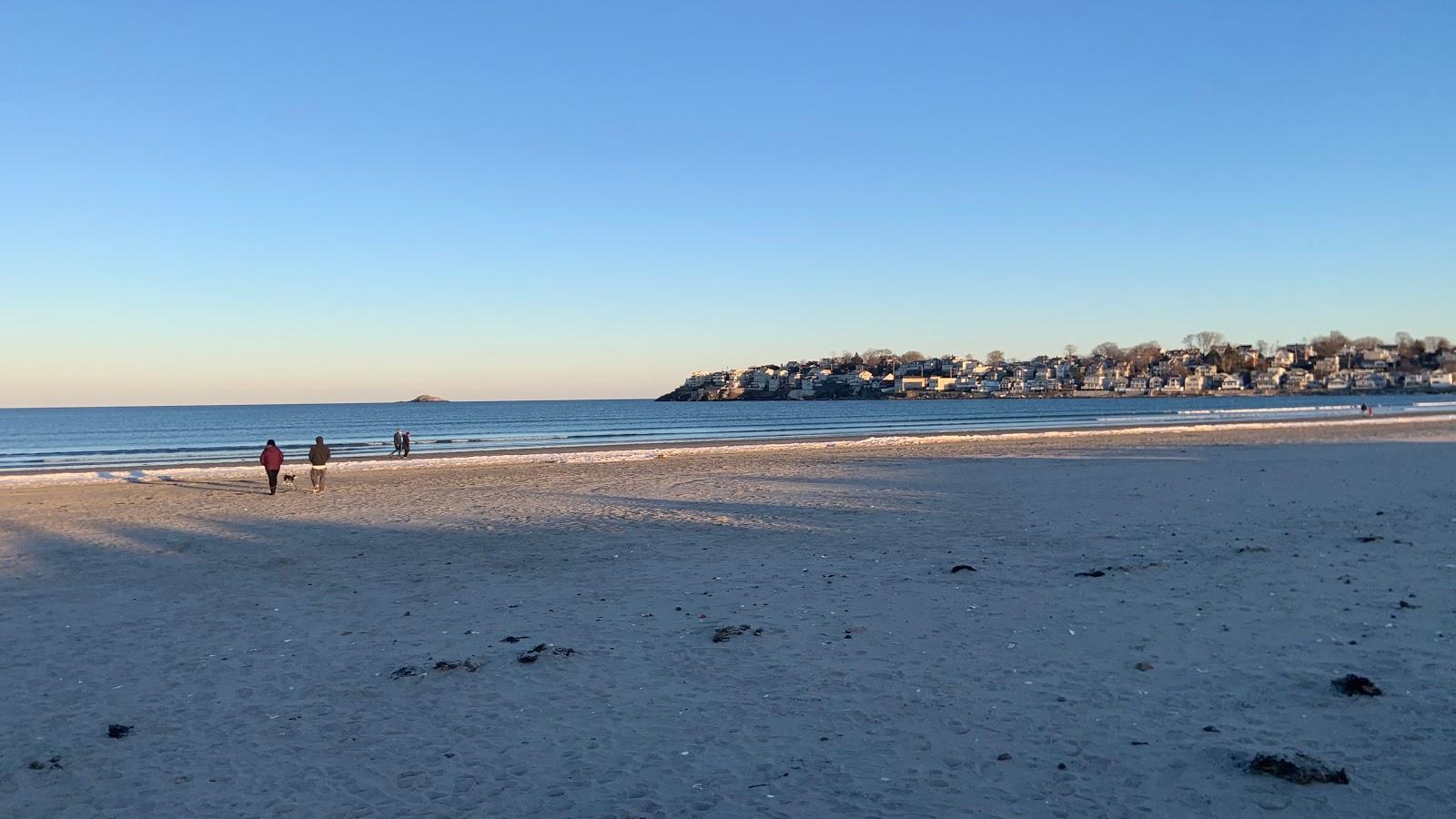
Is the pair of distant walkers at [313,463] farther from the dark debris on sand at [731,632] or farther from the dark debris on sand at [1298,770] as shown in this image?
the dark debris on sand at [1298,770]

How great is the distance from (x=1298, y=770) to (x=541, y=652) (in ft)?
17.7

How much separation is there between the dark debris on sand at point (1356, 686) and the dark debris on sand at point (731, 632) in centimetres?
428

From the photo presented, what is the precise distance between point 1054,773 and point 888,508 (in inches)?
471

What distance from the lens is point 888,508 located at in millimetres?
17000

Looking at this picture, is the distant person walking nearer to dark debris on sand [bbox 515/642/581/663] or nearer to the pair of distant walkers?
the pair of distant walkers

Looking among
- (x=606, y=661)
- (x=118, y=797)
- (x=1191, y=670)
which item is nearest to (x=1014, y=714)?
(x=1191, y=670)

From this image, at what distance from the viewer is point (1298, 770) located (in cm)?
493

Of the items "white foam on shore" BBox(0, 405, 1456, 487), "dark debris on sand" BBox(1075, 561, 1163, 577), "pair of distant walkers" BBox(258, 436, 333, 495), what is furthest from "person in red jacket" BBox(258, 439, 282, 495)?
"dark debris on sand" BBox(1075, 561, 1163, 577)

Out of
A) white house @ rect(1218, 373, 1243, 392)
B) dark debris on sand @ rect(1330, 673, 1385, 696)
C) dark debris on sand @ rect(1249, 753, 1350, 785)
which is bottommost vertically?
dark debris on sand @ rect(1249, 753, 1350, 785)

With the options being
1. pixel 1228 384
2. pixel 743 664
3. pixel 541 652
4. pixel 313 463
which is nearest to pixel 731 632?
pixel 743 664

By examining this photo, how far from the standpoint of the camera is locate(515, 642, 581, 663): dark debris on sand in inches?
297

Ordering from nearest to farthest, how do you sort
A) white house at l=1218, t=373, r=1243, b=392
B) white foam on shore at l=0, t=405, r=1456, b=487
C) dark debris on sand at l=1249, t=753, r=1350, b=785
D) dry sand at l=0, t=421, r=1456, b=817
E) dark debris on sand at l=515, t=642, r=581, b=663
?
dark debris on sand at l=1249, t=753, r=1350, b=785
dry sand at l=0, t=421, r=1456, b=817
dark debris on sand at l=515, t=642, r=581, b=663
white foam on shore at l=0, t=405, r=1456, b=487
white house at l=1218, t=373, r=1243, b=392

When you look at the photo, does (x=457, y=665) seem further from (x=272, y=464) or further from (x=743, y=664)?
(x=272, y=464)

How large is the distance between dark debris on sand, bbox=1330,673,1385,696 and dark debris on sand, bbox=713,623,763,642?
169 inches
